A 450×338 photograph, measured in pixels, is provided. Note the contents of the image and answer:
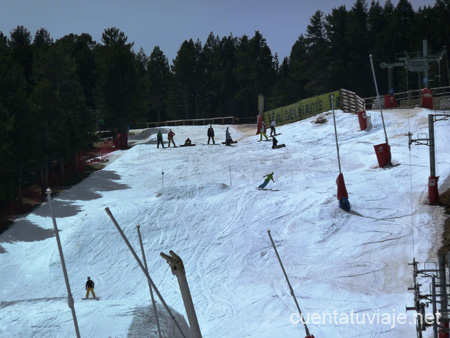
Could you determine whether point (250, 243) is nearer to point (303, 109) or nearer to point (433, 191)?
point (433, 191)

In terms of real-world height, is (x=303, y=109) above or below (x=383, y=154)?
above

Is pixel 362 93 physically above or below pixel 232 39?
below

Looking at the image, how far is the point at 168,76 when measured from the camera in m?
83.0

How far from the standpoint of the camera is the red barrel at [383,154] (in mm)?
30688

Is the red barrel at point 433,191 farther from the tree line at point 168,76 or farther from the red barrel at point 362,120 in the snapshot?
the tree line at point 168,76

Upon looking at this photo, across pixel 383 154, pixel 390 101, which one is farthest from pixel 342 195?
pixel 390 101

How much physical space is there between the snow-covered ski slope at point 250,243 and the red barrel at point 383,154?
0.59m

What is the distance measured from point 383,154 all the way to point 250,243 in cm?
919

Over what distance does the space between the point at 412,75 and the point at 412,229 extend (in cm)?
4623

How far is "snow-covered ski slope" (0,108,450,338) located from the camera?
18891 millimetres

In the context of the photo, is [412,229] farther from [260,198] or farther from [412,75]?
[412,75]

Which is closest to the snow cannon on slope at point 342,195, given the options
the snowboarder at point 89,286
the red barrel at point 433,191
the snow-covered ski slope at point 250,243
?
the snow-covered ski slope at point 250,243

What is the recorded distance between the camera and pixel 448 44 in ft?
213

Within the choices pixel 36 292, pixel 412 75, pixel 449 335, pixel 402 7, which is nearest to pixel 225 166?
pixel 36 292
